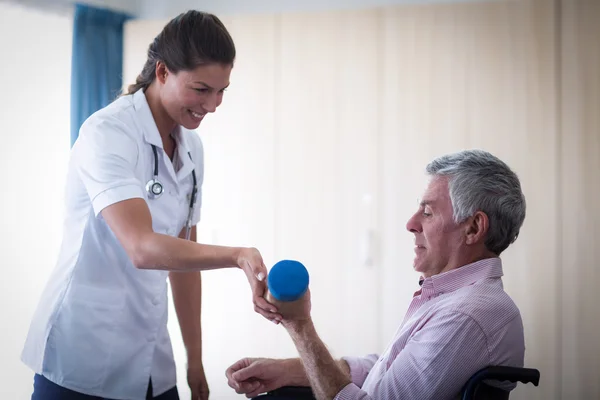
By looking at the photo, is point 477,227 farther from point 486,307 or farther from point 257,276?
point 257,276

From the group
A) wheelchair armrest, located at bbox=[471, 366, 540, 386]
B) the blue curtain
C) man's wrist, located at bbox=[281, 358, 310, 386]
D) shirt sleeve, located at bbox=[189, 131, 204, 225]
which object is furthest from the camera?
the blue curtain

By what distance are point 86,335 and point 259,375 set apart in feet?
1.51

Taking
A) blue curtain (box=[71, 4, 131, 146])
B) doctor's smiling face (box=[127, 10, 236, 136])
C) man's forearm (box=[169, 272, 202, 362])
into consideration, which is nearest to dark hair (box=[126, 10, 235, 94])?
doctor's smiling face (box=[127, 10, 236, 136])

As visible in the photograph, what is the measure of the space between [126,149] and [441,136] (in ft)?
7.26

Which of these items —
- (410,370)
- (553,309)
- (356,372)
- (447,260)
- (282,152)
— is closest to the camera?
(410,370)

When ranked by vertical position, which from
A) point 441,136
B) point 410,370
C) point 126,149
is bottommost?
point 410,370

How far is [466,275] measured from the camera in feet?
5.39

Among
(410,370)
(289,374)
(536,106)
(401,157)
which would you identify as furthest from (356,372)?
(536,106)

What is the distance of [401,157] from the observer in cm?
350

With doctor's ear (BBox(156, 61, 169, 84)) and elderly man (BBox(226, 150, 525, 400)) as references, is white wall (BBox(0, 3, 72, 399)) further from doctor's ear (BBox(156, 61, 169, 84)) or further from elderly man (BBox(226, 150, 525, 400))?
elderly man (BBox(226, 150, 525, 400))

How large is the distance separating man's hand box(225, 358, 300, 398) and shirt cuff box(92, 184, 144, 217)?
22.2 inches

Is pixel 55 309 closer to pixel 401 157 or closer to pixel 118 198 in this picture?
pixel 118 198

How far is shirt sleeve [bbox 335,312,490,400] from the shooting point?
141 cm

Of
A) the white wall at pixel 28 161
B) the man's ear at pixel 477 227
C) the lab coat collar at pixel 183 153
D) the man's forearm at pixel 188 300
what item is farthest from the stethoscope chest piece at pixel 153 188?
the white wall at pixel 28 161
